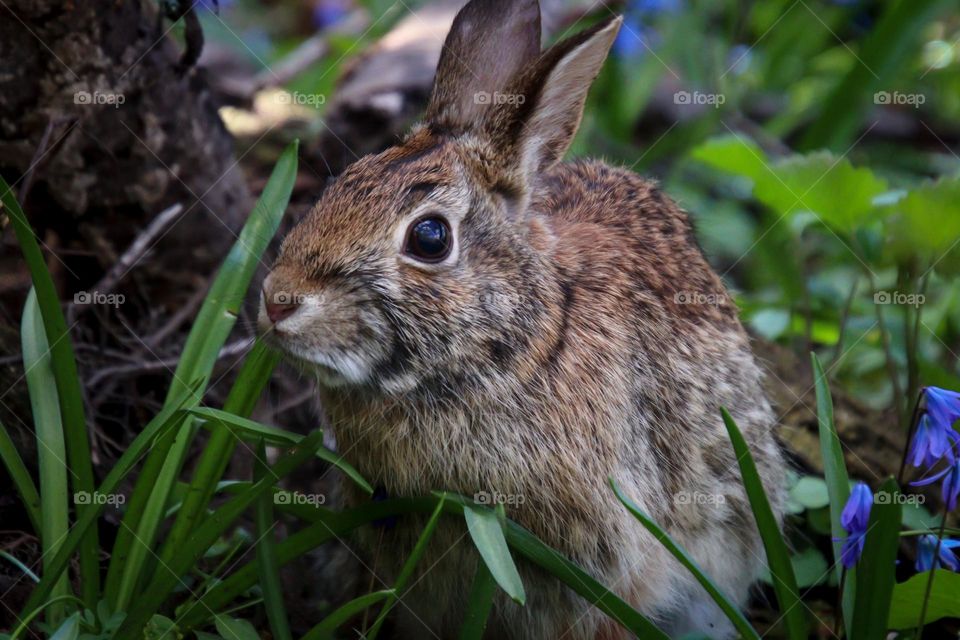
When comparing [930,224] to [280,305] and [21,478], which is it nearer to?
[280,305]

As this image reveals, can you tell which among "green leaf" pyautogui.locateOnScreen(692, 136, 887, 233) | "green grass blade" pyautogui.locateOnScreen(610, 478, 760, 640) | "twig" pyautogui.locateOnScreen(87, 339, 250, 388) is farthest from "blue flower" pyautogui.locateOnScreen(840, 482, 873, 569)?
"twig" pyautogui.locateOnScreen(87, 339, 250, 388)

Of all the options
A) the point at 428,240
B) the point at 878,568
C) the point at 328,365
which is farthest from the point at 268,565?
the point at 878,568

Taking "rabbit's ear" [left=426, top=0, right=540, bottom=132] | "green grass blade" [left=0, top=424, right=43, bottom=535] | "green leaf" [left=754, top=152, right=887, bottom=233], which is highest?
"rabbit's ear" [left=426, top=0, right=540, bottom=132]

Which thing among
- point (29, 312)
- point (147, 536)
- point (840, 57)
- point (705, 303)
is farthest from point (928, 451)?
point (840, 57)

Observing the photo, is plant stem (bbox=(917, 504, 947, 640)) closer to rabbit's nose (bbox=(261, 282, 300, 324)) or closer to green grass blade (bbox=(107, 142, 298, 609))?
rabbit's nose (bbox=(261, 282, 300, 324))

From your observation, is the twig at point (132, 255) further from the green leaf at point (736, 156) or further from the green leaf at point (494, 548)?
the green leaf at point (736, 156)

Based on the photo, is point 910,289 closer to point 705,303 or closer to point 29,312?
point 705,303
